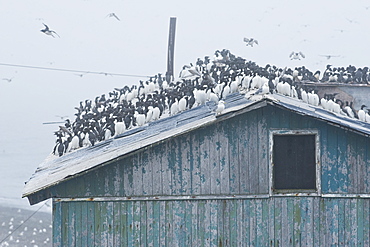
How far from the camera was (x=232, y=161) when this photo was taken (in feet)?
35.8

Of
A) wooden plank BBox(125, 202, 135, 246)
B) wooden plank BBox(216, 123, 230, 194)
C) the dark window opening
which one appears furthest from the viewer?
the dark window opening

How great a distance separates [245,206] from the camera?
10906mm

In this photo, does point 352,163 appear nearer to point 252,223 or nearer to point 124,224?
point 252,223

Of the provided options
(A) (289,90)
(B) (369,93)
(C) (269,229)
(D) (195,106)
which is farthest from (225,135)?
(B) (369,93)

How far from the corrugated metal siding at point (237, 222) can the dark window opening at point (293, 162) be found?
1.56 ft

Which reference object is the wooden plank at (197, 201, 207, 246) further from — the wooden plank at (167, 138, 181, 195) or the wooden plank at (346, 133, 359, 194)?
the wooden plank at (346, 133, 359, 194)

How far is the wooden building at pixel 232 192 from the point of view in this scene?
35.3 ft

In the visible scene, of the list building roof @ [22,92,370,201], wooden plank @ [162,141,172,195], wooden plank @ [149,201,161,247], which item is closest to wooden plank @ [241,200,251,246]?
wooden plank @ [162,141,172,195]

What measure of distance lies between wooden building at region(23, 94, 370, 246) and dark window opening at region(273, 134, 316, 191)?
327 mm

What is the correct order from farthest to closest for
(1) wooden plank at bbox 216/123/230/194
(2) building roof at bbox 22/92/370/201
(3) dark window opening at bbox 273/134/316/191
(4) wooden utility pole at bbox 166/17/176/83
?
(4) wooden utility pole at bbox 166/17/176/83, (3) dark window opening at bbox 273/134/316/191, (1) wooden plank at bbox 216/123/230/194, (2) building roof at bbox 22/92/370/201

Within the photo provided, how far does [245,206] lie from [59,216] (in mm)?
2745

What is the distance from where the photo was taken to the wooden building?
10.8 meters

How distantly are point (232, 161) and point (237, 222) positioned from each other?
0.91 meters

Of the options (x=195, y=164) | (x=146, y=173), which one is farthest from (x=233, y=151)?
(x=146, y=173)
